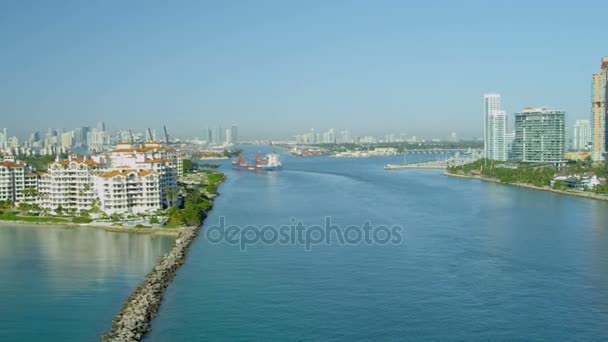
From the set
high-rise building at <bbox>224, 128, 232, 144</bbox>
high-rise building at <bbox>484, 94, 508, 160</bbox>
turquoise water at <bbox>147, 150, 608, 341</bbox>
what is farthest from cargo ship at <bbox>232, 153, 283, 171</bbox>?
high-rise building at <bbox>224, 128, 232, 144</bbox>

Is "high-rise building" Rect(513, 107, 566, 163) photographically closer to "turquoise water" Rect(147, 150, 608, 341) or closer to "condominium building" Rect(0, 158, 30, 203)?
"turquoise water" Rect(147, 150, 608, 341)


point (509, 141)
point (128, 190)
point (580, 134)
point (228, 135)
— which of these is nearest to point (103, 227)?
point (128, 190)

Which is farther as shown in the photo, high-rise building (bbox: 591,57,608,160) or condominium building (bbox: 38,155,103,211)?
high-rise building (bbox: 591,57,608,160)

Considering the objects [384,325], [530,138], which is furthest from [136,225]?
[530,138]

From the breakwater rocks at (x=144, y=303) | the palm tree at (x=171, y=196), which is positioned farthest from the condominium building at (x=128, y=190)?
the breakwater rocks at (x=144, y=303)

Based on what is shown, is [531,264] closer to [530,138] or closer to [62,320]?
[62,320]

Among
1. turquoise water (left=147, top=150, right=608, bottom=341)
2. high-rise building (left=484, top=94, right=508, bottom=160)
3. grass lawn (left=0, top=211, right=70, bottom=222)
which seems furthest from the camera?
high-rise building (left=484, top=94, right=508, bottom=160)

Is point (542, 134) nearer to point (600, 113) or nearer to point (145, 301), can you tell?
point (600, 113)
